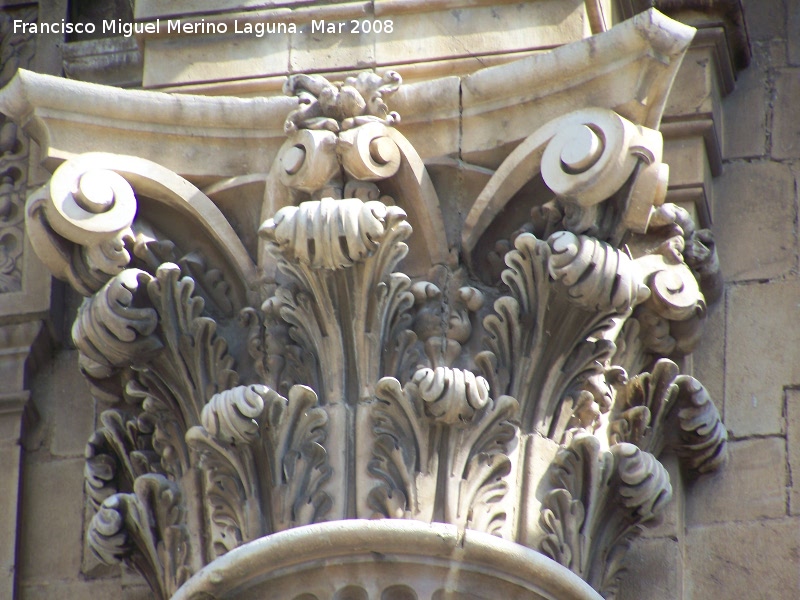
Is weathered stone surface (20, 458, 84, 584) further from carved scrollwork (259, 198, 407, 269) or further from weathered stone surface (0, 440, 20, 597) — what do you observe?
carved scrollwork (259, 198, 407, 269)

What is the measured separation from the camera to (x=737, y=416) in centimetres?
505

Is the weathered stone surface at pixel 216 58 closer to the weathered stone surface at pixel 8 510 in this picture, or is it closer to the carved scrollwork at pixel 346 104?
the carved scrollwork at pixel 346 104

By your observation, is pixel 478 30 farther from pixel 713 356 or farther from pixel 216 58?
pixel 713 356

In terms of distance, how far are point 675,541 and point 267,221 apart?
1.30 m

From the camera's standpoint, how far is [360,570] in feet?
14.5

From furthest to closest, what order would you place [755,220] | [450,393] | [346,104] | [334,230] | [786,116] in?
[786,116]
[755,220]
[346,104]
[334,230]
[450,393]

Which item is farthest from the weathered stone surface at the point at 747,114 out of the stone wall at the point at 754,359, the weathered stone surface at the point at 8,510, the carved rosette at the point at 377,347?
the weathered stone surface at the point at 8,510

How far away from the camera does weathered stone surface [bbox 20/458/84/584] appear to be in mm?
5150

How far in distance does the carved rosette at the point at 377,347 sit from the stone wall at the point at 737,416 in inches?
5.3

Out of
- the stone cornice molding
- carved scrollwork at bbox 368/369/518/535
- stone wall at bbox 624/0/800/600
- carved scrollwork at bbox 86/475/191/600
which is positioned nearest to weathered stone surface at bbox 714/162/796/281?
stone wall at bbox 624/0/800/600

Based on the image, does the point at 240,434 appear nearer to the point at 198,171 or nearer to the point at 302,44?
the point at 198,171

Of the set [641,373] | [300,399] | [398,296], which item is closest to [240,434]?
[300,399]

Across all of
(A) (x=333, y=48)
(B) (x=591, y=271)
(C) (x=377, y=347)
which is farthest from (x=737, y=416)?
(A) (x=333, y=48)

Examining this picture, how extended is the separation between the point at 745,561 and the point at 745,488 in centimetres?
21
